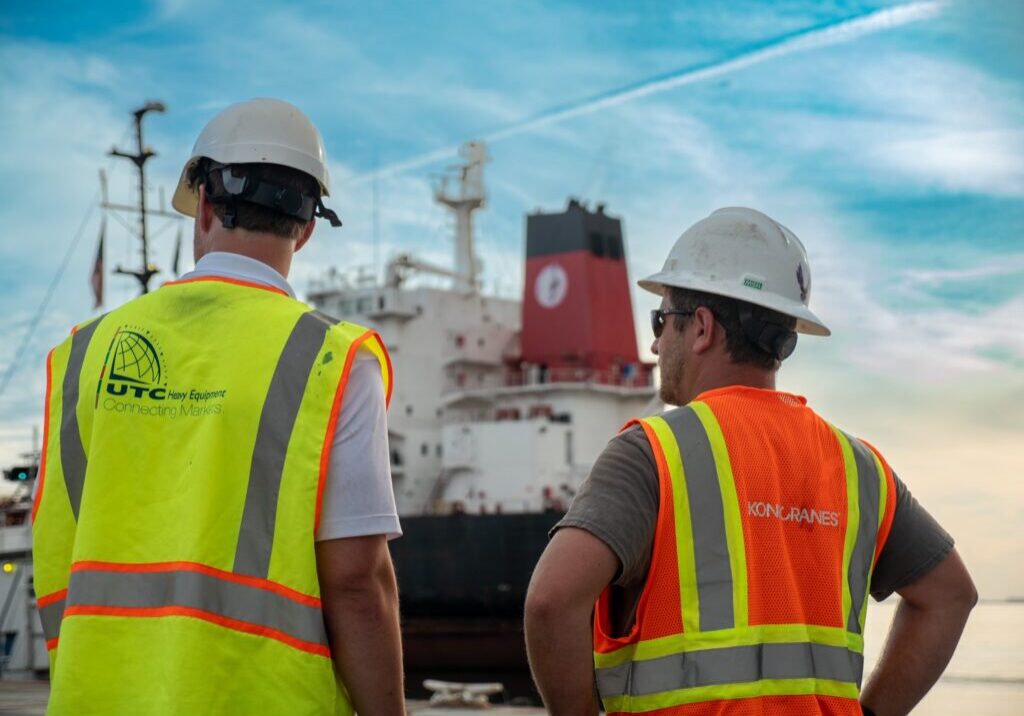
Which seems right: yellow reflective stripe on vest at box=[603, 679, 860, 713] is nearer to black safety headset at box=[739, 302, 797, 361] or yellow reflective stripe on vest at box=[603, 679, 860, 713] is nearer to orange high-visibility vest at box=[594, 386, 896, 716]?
orange high-visibility vest at box=[594, 386, 896, 716]

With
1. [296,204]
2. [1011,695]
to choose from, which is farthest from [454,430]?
[296,204]

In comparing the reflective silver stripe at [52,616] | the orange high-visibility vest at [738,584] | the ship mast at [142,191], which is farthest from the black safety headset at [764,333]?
the ship mast at [142,191]

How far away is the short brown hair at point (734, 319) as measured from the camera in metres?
2.07

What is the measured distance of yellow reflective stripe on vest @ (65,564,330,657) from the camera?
1719mm

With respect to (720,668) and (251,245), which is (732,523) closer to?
(720,668)

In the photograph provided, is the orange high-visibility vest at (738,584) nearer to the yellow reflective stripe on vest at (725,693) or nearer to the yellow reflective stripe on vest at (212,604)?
the yellow reflective stripe on vest at (725,693)

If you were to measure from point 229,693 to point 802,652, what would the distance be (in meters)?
0.83

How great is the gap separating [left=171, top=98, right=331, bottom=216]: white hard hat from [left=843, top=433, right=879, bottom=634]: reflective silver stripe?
102 cm

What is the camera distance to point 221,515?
69.1 inches

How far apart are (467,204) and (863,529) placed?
2890cm

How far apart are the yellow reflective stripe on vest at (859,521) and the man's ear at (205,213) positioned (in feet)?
3.57

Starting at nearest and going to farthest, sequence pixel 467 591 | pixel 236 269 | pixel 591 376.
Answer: pixel 236 269 < pixel 467 591 < pixel 591 376

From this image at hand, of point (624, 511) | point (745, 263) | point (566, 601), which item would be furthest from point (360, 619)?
point (745, 263)

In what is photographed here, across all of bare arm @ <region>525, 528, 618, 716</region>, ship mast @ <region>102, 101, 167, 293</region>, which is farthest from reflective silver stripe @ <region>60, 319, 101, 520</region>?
ship mast @ <region>102, 101, 167, 293</region>
